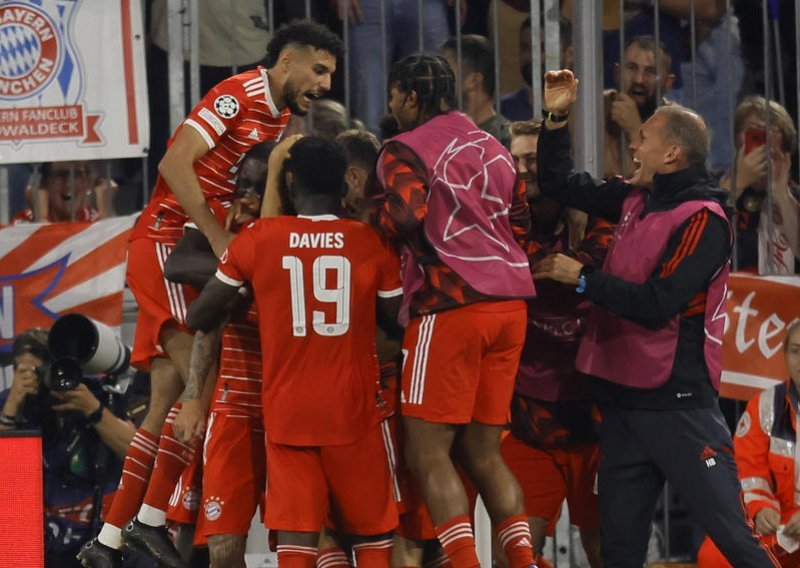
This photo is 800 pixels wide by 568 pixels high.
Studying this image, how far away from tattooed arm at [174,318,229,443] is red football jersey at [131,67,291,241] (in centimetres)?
63

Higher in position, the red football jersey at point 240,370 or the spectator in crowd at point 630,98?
the spectator in crowd at point 630,98

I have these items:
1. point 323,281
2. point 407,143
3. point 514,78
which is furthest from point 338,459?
point 514,78

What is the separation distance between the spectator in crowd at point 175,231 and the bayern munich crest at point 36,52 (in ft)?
5.60

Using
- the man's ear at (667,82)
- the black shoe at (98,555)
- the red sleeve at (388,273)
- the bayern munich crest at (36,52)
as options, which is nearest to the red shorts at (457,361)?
the red sleeve at (388,273)

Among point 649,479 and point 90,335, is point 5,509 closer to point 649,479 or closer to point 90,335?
point 90,335

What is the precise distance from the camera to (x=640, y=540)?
5.82 metres

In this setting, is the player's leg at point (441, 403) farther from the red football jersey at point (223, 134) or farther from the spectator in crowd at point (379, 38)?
the spectator in crowd at point (379, 38)

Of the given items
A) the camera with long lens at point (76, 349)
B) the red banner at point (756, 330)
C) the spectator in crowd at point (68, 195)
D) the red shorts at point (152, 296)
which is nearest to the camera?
the red shorts at point (152, 296)

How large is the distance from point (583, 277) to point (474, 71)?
214 cm

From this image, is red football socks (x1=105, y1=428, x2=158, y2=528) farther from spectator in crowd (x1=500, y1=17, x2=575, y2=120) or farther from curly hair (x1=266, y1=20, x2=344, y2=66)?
spectator in crowd (x1=500, y1=17, x2=575, y2=120)

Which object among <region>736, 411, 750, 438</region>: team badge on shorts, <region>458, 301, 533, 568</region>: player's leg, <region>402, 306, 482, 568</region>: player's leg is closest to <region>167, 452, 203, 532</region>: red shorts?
<region>402, 306, 482, 568</region>: player's leg

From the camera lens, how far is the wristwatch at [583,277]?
5.80m

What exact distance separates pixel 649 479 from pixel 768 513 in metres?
1.03

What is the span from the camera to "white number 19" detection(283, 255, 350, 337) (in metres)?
5.60
